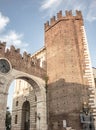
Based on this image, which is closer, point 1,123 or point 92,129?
point 1,123

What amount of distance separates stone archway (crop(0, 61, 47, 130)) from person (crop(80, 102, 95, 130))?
12.5 ft

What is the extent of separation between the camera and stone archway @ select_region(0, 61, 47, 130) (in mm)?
14480

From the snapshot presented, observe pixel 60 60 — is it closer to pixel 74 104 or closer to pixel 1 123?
pixel 74 104

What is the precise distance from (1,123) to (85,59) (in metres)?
9.90

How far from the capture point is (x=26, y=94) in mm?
20984

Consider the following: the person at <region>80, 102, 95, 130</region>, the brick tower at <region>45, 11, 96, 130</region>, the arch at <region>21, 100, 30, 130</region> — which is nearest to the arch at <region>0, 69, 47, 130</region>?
the brick tower at <region>45, 11, 96, 130</region>

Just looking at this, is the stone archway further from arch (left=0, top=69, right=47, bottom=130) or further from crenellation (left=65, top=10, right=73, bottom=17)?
crenellation (left=65, top=10, right=73, bottom=17)

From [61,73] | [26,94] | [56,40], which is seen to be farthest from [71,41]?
[26,94]

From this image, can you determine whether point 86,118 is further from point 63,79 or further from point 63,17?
point 63,17

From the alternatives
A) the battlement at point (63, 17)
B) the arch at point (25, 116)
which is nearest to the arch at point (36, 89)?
the arch at point (25, 116)

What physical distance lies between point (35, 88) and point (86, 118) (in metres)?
6.01

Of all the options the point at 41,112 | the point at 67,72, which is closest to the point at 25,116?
the point at 41,112

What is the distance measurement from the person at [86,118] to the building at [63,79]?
30 centimetres

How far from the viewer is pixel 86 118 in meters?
15.2
